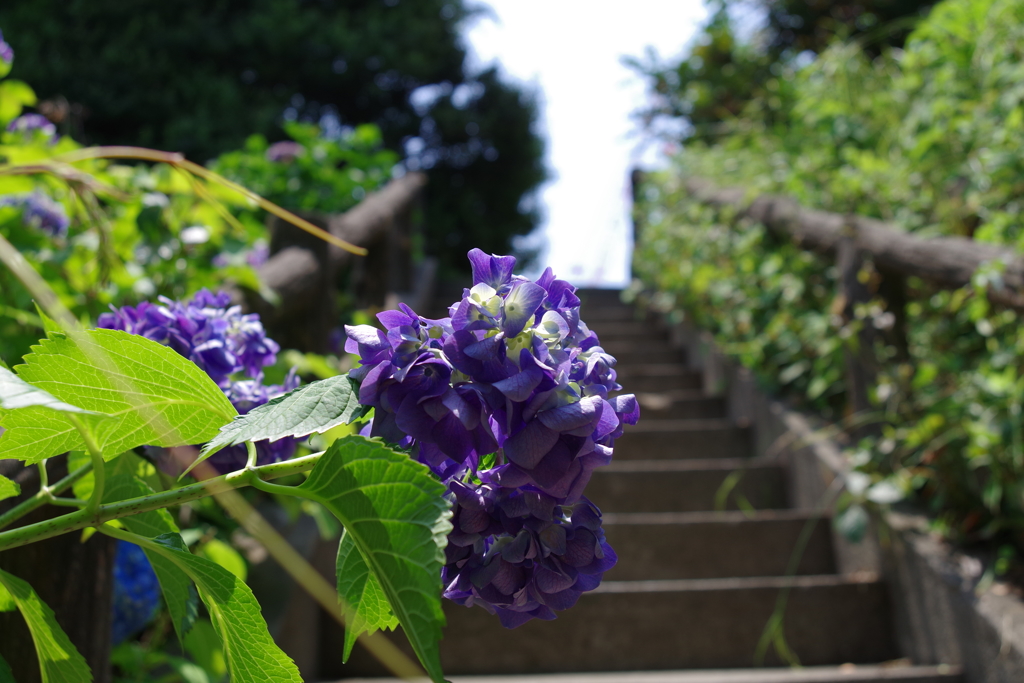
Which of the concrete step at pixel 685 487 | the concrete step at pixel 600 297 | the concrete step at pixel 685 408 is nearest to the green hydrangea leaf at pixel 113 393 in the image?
the concrete step at pixel 685 487

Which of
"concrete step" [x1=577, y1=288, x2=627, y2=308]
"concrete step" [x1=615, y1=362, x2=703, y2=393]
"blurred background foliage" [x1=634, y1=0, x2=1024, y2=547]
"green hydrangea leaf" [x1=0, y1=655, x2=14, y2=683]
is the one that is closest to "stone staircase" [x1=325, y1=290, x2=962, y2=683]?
"blurred background foliage" [x1=634, y1=0, x2=1024, y2=547]

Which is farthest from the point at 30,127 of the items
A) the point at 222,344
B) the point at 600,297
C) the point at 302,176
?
the point at 600,297

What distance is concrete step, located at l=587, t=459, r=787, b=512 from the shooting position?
8.84 ft

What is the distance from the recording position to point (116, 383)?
414 millimetres

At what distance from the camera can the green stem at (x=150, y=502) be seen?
40 centimetres

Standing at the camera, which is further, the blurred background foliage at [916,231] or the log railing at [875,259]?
the blurred background foliage at [916,231]

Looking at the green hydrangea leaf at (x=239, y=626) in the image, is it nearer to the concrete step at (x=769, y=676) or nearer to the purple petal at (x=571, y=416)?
the purple petal at (x=571, y=416)

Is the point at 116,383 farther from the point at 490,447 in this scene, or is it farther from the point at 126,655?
the point at 126,655

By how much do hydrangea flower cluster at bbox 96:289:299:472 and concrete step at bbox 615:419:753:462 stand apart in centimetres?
254

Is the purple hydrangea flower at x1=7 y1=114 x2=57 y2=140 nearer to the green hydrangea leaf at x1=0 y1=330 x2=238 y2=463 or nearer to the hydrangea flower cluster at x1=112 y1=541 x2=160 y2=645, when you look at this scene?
the hydrangea flower cluster at x1=112 y1=541 x2=160 y2=645

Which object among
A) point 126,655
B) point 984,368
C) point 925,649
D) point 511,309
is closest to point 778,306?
point 984,368

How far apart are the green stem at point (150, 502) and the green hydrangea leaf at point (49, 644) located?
0.07 meters

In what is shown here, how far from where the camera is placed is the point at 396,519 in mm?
365

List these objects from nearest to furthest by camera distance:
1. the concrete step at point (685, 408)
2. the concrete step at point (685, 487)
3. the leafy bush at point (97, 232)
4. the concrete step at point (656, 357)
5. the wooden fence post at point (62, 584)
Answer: the wooden fence post at point (62, 584) < the leafy bush at point (97, 232) < the concrete step at point (685, 487) < the concrete step at point (685, 408) < the concrete step at point (656, 357)
